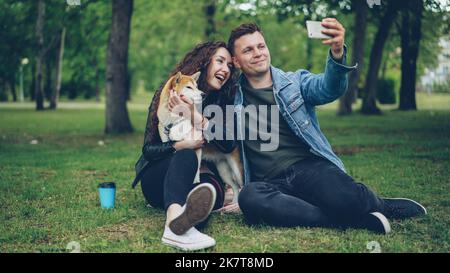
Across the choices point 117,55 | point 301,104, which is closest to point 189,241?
point 301,104

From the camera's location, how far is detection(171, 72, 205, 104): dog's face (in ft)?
15.3

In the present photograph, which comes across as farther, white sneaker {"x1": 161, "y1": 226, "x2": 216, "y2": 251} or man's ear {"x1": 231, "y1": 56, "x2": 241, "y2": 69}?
man's ear {"x1": 231, "y1": 56, "x2": 241, "y2": 69}

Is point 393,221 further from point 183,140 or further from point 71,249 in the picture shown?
point 71,249

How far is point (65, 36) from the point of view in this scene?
115 ft

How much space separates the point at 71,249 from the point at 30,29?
27.1 meters

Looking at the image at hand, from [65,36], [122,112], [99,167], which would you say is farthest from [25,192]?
[65,36]

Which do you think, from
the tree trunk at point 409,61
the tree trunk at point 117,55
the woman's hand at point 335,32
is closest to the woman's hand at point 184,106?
the woman's hand at point 335,32

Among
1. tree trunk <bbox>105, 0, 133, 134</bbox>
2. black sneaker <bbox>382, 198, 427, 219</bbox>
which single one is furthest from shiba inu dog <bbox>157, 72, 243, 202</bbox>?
tree trunk <bbox>105, 0, 133, 134</bbox>

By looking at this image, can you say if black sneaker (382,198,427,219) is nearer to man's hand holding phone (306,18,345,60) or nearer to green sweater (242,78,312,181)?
green sweater (242,78,312,181)

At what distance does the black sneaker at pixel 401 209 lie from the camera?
4945 millimetres

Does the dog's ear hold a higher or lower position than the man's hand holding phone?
lower

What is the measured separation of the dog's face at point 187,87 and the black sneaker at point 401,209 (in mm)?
1995

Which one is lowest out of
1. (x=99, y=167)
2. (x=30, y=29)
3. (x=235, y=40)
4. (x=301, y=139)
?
(x=99, y=167)

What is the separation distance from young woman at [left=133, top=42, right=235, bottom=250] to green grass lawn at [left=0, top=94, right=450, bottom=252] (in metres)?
0.20
